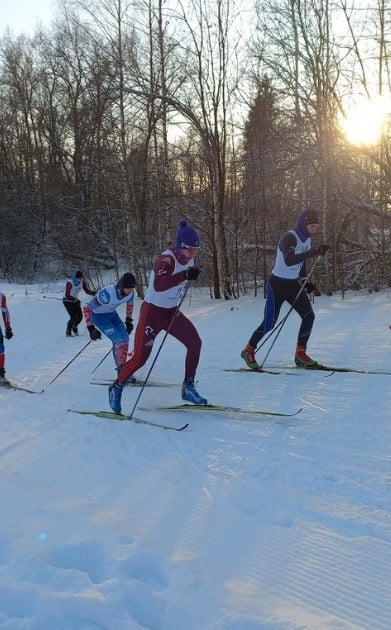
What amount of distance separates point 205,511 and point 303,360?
12.0 ft

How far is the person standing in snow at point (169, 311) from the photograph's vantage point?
461 cm

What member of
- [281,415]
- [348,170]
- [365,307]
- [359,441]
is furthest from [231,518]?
[348,170]

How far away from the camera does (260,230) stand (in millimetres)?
16953

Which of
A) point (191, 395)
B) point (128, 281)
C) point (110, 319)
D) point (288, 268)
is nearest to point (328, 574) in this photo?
A: point (191, 395)

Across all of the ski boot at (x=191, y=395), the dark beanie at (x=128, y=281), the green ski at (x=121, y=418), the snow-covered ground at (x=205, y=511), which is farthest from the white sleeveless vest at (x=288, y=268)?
the green ski at (x=121, y=418)

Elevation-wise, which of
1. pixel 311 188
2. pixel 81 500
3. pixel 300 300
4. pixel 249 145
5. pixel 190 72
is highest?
pixel 190 72

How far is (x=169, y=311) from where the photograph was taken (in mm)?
4895

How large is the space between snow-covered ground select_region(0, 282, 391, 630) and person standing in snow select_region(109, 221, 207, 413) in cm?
40

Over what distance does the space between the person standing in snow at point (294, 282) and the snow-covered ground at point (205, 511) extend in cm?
47

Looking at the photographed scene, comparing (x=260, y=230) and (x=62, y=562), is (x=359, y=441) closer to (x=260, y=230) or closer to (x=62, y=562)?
(x=62, y=562)

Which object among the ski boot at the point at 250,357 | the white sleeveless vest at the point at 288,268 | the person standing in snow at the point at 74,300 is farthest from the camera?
the person standing in snow at the point at 74,300

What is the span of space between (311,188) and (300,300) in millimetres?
10877

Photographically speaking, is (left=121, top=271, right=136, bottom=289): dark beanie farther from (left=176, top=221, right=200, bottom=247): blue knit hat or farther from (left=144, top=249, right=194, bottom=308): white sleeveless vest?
(left=176, top=221, right=200, bottom=247): blue knit hat

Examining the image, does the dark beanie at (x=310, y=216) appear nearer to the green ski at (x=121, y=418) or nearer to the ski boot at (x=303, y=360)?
the ski boot at (x=303, y=360)
